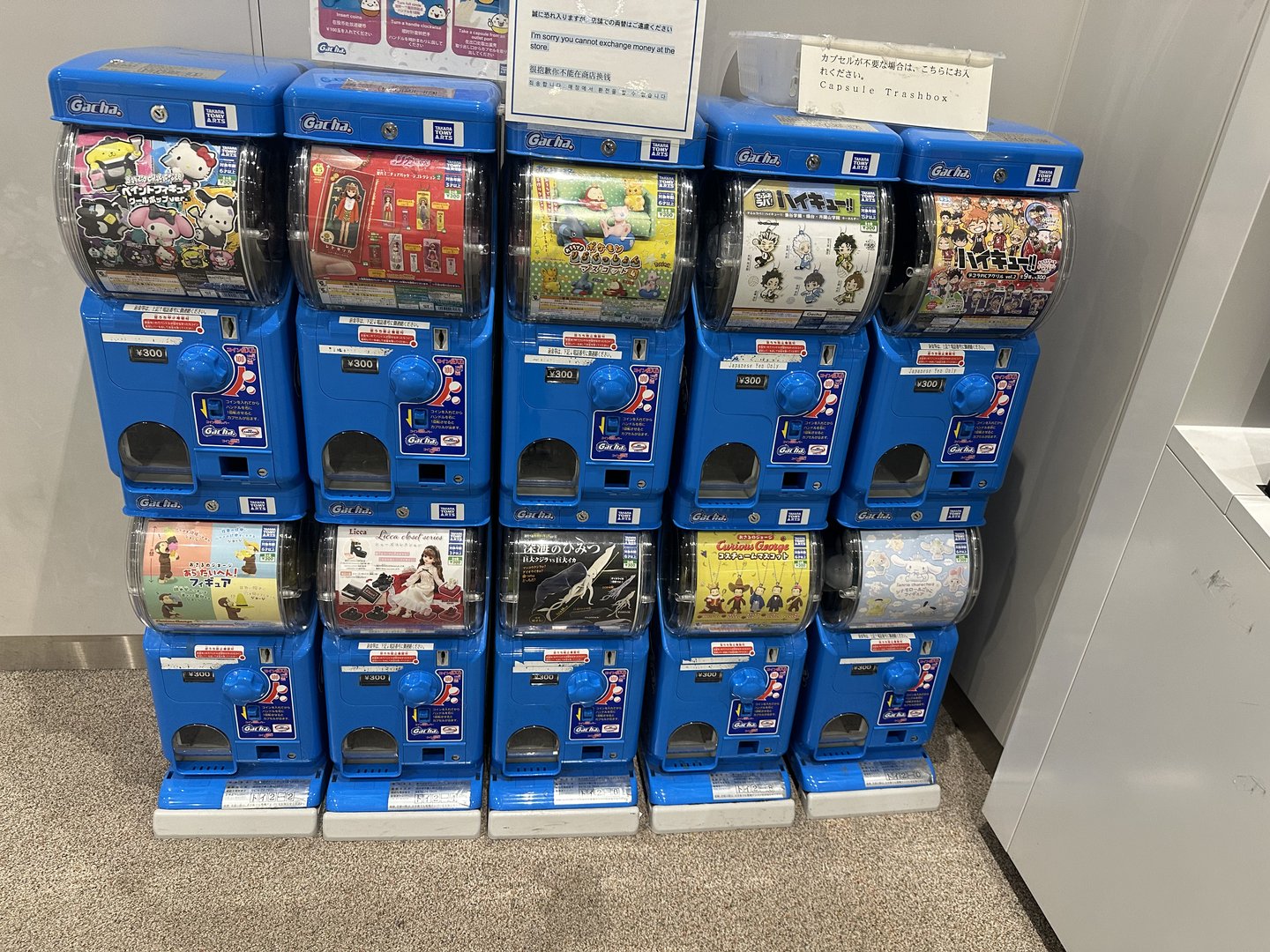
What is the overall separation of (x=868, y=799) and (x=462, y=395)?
1.34 metres

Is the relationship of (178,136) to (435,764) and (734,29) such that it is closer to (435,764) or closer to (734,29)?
(734,29)

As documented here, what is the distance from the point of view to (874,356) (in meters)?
1.83

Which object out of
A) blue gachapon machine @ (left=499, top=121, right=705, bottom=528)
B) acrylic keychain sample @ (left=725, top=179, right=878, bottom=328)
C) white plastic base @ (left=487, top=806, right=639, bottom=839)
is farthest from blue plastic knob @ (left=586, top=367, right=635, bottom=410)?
white plastic base @ (left=487, top=806, right=639, bottom=839)

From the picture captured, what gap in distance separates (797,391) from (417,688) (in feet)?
3.20

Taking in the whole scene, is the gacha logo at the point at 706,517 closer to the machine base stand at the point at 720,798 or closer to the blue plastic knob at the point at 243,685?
the machine base stand at the point at 720,798

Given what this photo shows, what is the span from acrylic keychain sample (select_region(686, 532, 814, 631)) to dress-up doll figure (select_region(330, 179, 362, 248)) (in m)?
0.91

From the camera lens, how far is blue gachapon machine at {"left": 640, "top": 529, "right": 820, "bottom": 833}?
1.97 metres

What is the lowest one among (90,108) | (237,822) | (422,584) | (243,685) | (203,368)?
(237,822)

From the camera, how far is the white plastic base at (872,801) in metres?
2.19

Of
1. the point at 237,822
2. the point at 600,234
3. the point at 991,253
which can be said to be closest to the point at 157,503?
the point at 237,822

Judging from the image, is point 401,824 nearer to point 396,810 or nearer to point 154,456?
point 396,810

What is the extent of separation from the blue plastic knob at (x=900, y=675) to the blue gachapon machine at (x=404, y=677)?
0.89 meters

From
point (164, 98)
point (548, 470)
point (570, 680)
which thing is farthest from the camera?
point (570, 680)

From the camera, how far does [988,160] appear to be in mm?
1683
